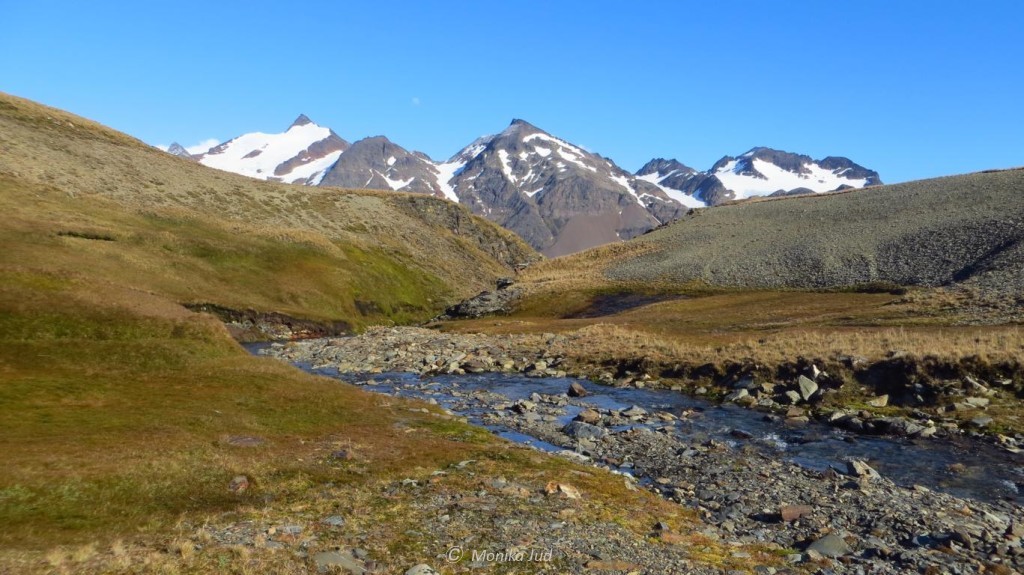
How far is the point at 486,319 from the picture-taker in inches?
4040

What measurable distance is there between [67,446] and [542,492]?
17.4 metres

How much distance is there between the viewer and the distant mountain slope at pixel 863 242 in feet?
263

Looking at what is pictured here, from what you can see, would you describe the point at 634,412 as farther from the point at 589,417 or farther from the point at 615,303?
the point at 615,303

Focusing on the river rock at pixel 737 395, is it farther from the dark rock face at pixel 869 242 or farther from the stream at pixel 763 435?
the dark rock face at pixel 869 242

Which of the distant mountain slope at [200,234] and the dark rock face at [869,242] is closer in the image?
the dark rock face at [869,242]

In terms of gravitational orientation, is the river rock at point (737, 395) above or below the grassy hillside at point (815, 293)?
below

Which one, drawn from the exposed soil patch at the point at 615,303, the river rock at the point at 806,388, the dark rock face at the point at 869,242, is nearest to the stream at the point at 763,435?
the river rock at the point at 806,388

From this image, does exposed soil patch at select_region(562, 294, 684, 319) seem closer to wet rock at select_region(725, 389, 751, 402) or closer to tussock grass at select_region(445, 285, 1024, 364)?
tussock grass at select_region(445, 285, 1024, 364)

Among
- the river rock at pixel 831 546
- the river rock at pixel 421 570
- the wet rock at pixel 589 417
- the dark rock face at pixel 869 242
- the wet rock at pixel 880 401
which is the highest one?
the dark rock face at pixel 869 242

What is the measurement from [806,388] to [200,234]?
337ft

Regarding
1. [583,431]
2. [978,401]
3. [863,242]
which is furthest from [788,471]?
[863,242]

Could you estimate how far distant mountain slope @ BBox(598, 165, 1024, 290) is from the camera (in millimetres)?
80062

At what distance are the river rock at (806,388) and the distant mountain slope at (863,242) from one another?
3299 centimetres

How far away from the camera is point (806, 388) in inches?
1564
